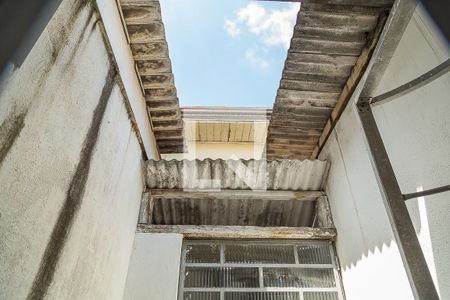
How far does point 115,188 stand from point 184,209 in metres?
2.27

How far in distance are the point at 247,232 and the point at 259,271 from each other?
1.83 feet

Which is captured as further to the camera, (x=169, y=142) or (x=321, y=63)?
(x=169, y=142)

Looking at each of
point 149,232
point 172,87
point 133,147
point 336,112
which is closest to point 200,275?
point 149,232

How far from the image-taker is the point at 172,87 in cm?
443

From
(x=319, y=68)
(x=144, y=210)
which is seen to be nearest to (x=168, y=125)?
(x=144, y=210)

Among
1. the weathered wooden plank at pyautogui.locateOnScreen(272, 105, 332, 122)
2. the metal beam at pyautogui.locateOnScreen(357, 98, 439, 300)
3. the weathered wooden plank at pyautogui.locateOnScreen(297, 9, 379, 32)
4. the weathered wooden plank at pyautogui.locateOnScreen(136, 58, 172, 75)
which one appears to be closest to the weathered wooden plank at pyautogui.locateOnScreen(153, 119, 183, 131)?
the weathered wooden plank at pyautogui.locateOnScreen(136, 58, 172, 75)

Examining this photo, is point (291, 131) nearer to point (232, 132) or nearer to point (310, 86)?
point (310, 86)

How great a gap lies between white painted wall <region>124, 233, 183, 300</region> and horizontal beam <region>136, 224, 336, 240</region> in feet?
0.41

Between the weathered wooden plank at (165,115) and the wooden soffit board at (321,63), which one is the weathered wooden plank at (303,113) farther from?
the weathered wooden plank at (165,115)

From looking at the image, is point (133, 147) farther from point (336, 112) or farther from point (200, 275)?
point (336, 112)

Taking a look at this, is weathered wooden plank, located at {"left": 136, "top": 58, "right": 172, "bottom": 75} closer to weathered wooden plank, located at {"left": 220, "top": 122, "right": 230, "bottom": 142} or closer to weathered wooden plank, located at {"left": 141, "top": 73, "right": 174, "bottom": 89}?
weathered wooden plank, located at {"left": 141, "top": 73, "right": 174, "bottom": 89}

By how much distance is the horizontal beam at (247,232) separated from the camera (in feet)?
13.9

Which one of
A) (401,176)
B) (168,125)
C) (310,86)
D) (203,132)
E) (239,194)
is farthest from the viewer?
(203,132)

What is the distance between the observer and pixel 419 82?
1365 millimetres
